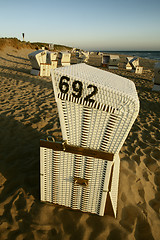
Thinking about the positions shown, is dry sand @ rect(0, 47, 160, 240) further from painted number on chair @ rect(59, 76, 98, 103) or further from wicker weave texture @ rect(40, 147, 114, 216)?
painted number on chair @ rect(59, 76, 98, 103)

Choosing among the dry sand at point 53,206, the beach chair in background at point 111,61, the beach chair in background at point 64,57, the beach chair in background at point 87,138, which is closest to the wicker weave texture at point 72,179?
the beach chair in background at point 87,138

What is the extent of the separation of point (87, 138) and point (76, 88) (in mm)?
527

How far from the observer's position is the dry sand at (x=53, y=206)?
1744 millimetres

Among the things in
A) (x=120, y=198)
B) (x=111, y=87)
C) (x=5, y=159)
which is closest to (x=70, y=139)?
(x=111, y=87)

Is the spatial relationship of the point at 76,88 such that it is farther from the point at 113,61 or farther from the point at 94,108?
the point at 113,61

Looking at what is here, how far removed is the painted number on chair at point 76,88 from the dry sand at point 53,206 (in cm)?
148

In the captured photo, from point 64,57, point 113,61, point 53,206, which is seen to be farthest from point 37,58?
point 113,61

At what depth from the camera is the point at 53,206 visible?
6.56 feet

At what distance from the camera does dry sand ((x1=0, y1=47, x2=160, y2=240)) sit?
68.7 inches

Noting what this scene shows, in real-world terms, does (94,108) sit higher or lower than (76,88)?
lower

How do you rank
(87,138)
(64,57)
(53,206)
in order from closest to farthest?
(87,138) < (53,206) < (64,57)

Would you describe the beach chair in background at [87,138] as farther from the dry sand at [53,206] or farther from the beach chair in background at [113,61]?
the beach chair in background at [113,61]

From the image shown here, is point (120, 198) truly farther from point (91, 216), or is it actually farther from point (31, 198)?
point (31, 198)

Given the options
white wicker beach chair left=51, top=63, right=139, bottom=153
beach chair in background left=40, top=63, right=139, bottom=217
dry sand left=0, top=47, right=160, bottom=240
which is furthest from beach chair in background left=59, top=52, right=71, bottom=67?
white wicker beach chair left=51, top=63, right=139, bottom=153
